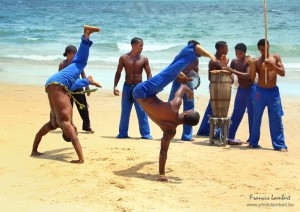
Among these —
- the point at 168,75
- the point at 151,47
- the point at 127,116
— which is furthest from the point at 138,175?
the point at 151,47

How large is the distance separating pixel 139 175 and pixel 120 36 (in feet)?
85.7

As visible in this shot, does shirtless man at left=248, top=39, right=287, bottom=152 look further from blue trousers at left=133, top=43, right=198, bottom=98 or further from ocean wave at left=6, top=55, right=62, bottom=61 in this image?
ocean wave at left=6, top=55, right=62, bottom=61

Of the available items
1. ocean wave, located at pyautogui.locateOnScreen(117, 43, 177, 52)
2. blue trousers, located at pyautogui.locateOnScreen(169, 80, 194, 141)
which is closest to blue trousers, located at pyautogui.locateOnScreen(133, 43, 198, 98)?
blue trousers, located at pyautogui.locateOnScreen(169, 80, 194, 141)

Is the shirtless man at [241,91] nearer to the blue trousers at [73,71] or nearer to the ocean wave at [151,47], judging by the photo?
the blue trousers at [73,71]

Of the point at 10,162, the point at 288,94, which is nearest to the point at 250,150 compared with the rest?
the point at 10,162

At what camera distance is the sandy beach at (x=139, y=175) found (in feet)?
21.2

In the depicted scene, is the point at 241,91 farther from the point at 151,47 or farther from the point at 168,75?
the point at 151,47

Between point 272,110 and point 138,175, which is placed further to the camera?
point 272,110

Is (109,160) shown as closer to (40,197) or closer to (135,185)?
(135,185)

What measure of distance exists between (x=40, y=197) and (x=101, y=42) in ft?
77.4

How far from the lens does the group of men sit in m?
7.35

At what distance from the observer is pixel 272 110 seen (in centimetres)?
950

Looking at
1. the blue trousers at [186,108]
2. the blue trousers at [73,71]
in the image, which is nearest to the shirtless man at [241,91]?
the blue trousers at [186,108]

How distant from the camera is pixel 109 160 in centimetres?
820
